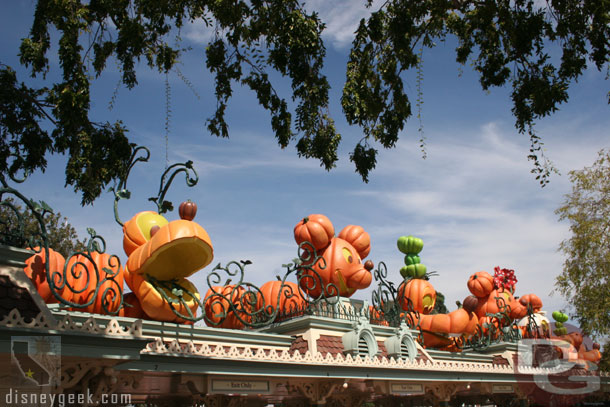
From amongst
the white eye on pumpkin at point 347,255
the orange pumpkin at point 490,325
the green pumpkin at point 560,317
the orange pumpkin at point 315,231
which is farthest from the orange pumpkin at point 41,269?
the green pumpkin at point 560,317

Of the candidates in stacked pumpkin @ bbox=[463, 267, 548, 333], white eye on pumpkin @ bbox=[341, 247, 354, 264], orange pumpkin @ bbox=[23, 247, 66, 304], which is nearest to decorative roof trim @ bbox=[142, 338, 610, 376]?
orange pumpkin @ bbox=[23, 247, 66, 304]

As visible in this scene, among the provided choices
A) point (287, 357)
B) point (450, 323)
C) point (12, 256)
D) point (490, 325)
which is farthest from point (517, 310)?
point (12, 256)

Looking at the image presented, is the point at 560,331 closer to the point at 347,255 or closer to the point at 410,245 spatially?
the point at 410,245

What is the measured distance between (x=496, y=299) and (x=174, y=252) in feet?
47.5

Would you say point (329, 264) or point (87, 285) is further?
point (329, 264)

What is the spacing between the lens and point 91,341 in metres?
6.80

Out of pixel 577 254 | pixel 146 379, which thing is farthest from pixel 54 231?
pixel 577 254

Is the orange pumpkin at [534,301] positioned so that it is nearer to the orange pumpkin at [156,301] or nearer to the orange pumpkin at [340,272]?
the orange pumpkin at [340,272]

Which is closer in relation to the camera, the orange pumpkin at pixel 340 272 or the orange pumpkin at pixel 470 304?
the orange pumpkin at pixel 340 272

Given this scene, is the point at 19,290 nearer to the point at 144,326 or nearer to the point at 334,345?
the point at 144,326

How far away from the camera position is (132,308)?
34.6ft

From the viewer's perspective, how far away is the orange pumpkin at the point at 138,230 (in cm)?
1084

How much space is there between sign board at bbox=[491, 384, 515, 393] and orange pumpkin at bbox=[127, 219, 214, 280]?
33.6ft

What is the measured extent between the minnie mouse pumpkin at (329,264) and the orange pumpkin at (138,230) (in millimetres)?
4256
